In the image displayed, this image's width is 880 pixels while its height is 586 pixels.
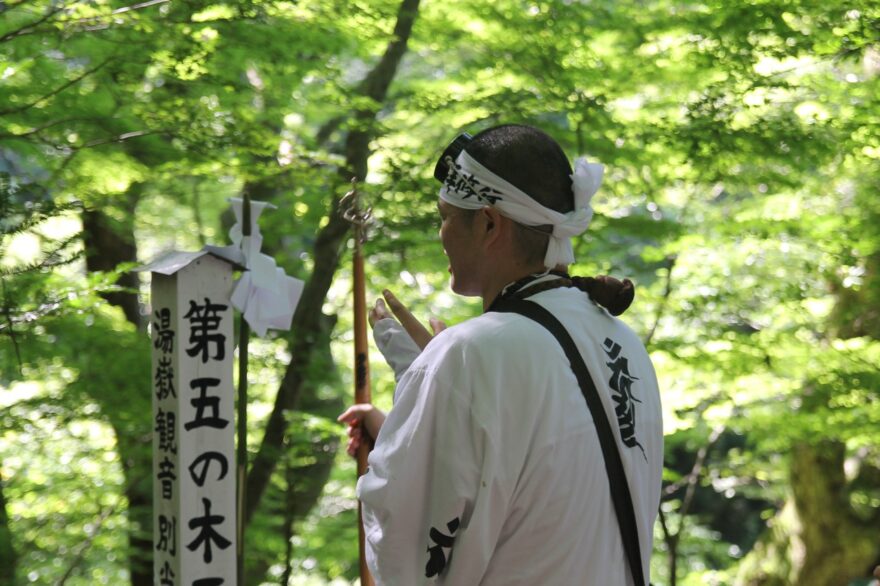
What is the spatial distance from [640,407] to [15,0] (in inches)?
123

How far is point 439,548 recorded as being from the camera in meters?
1.58

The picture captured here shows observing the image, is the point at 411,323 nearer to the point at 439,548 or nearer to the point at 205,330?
the point at 439,548

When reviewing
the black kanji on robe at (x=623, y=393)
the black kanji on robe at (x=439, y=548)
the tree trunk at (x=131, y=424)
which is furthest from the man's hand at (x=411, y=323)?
the tree trunk at (x=131, y=424)

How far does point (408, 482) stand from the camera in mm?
1579

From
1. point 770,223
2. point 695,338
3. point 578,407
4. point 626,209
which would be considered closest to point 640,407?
point 578,407

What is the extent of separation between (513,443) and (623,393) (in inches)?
11.6

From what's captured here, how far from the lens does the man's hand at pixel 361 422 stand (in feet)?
7.96

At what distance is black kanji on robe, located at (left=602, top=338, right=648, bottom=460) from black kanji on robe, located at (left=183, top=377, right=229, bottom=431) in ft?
5.99

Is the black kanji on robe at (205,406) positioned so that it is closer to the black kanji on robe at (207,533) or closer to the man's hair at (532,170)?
the black kanji on robe at (207,533)

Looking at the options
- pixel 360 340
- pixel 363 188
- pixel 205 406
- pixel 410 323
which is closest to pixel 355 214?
pixel 360 340

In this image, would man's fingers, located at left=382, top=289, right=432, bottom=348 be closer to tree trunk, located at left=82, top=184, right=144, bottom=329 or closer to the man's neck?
the man's neck

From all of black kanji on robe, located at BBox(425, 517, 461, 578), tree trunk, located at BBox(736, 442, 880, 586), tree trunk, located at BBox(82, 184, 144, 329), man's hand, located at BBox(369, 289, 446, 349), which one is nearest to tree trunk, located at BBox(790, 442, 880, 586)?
tree trunk, located at BBox(736, 442, 880, 586)

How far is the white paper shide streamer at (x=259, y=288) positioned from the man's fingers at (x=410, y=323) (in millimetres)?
1032

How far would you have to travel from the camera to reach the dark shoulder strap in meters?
1.66
